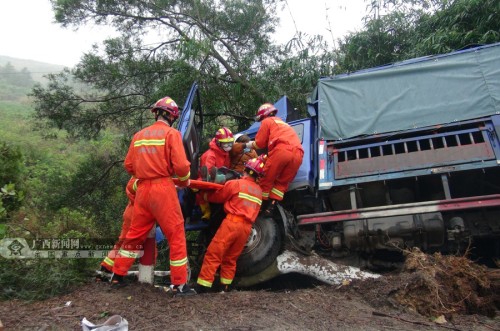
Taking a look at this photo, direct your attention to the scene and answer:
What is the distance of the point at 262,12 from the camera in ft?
36.3

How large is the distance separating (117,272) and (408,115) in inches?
141

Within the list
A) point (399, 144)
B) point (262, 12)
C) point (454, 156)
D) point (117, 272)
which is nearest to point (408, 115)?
point (399, 144)

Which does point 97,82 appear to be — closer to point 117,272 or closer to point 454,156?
point 117,272

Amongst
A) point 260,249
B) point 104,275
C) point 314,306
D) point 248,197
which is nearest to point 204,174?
point 248,197

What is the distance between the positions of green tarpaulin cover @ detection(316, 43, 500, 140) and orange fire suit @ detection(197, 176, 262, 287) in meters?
1.29

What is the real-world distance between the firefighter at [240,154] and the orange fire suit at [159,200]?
4.79 feet

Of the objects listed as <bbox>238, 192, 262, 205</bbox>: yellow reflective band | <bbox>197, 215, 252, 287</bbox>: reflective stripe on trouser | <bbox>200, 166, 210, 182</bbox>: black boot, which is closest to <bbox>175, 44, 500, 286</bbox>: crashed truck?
<bbox>200, 166, 210, 182</bbox>: black boot

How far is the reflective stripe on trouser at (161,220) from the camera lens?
12.9 feet

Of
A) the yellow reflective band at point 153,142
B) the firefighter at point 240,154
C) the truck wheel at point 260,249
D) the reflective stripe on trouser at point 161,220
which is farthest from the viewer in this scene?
the firefighter at point 240,154

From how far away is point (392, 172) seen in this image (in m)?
4.53

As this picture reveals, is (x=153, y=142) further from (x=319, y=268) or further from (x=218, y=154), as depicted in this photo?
(x=319, y=268)

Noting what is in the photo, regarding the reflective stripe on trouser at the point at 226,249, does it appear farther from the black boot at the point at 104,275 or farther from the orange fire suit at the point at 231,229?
the black boot at the point at 104,275

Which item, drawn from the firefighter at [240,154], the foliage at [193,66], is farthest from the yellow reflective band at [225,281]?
the foliage at [193,66]

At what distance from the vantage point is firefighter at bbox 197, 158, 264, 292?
14.4 feet
